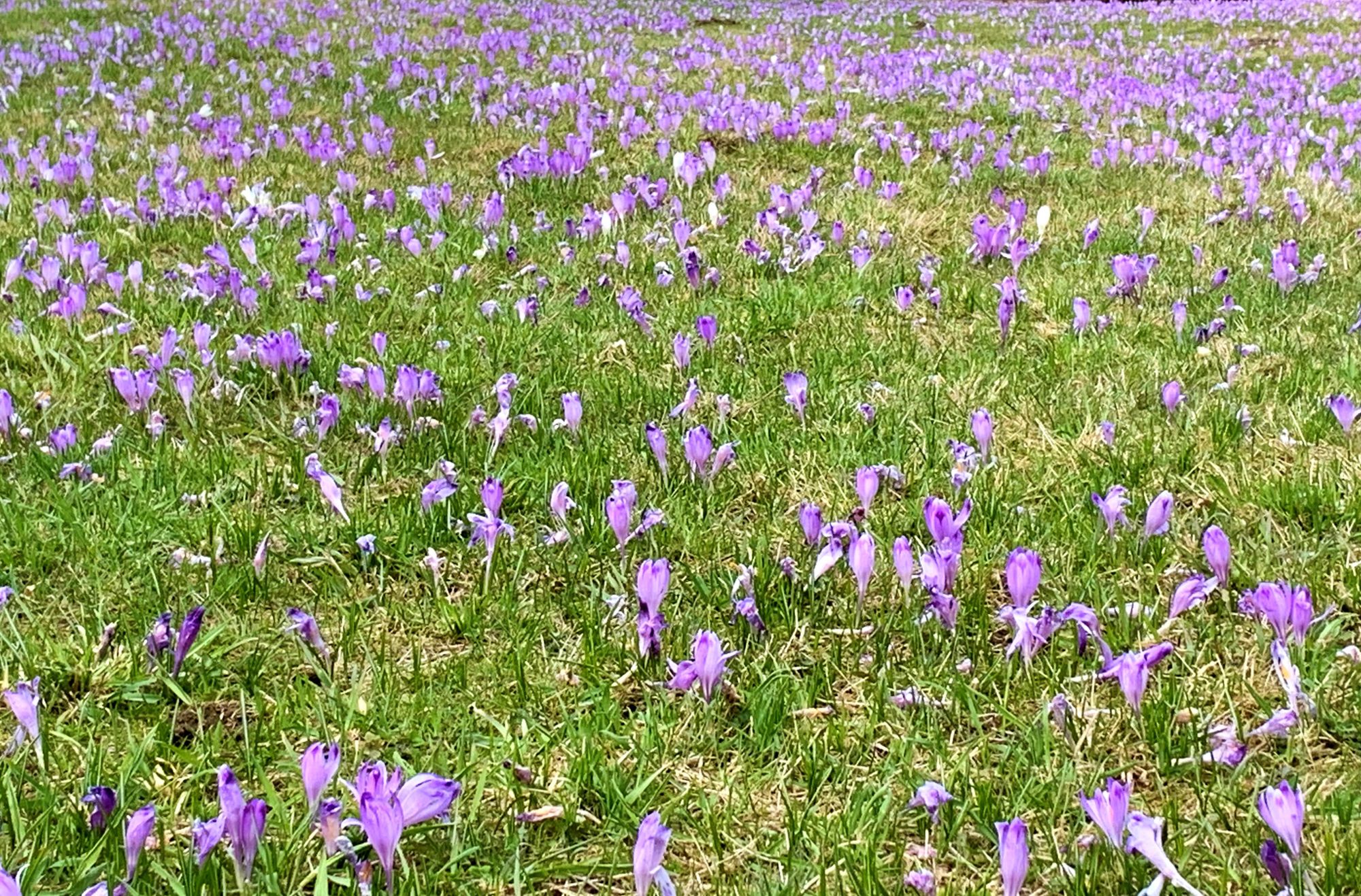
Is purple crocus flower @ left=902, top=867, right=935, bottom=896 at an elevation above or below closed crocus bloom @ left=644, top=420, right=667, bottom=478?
below

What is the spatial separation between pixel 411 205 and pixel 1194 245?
4.43m

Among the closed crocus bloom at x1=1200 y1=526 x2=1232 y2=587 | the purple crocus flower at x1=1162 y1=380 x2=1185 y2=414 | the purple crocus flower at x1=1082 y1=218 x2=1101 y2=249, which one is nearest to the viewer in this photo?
the closed crocus bloom at x1=1200 y1=526 x2=1232 y2=587

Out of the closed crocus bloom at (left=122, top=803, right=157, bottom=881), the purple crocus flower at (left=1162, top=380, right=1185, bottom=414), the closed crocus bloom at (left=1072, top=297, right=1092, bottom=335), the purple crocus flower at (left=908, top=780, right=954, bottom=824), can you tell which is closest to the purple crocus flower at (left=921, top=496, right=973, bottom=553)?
the purple crocus flower at (left=908, top=780, right=954, bottom=824)

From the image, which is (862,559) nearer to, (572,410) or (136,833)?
(572,410)

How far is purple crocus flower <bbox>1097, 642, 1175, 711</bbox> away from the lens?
7.45 feet

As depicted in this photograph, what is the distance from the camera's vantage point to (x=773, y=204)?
664cm

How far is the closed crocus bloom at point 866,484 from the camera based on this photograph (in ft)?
10.1

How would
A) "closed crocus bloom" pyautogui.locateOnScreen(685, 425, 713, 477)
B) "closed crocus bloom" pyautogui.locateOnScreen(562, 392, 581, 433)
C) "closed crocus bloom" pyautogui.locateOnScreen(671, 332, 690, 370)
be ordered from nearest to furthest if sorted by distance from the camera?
"closed crocus bloom" pyautogui.locateOnScreen(685, 425, 713, 477) < "closed crocus bloom" pyautogui.locateOnScreen(562, 392, 581, 433) < "closed crocus bloom" pyautogui.locateOnScreen(671, 332, 690, 370)

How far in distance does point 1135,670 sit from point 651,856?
3.66ft

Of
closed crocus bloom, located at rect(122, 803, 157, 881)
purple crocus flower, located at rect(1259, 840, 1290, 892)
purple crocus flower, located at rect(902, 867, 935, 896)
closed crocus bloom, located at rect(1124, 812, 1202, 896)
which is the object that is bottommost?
purple crocus flower, located at rect(902, 867, 935, 896)

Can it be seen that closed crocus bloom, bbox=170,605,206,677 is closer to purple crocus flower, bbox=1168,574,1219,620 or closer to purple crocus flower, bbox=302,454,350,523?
purple crocus flower, bbox=302,454,350,523

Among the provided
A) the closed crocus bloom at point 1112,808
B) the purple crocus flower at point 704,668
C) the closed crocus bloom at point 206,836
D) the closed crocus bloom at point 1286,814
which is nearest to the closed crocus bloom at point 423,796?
the closed crocus bloom at point 206,836

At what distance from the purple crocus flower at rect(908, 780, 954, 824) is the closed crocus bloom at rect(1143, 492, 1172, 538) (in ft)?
3.92

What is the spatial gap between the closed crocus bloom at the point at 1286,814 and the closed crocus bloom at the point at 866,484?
1435 millimetres
